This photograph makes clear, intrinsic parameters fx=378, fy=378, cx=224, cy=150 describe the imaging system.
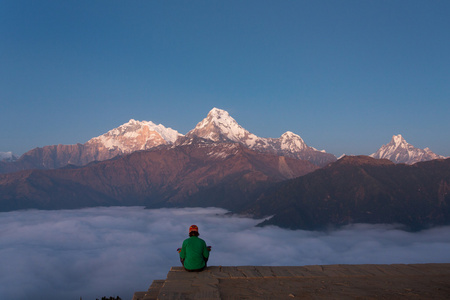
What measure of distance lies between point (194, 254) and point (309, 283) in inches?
228

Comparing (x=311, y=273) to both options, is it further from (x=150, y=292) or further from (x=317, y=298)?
(x=150, y=292)

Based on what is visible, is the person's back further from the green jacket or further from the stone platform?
the stone platform

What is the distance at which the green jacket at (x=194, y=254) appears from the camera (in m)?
19.1

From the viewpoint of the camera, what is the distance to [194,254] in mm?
19156

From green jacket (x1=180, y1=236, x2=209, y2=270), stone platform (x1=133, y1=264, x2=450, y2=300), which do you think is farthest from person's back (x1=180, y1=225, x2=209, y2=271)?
stone platform (x1=133, y1=264, x2=450, y2=300)

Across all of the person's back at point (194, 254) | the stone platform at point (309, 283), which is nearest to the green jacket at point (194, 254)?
the person's back at point (194, 254)

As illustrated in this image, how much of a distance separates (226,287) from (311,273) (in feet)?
16.9

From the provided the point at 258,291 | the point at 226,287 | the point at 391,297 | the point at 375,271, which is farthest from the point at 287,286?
the point at 375,271

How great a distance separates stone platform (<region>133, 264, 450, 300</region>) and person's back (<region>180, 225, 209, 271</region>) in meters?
0.43

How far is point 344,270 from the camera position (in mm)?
19797

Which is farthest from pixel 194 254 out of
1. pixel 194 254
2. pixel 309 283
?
pixel 309 283

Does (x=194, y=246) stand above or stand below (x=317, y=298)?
above

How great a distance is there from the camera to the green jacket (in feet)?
62.6

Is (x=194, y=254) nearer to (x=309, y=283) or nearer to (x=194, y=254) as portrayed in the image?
(x=194, y=254)
